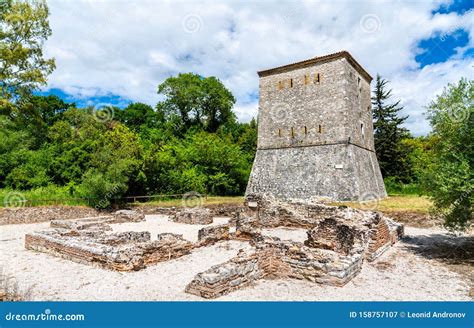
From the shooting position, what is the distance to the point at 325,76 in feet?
78.4

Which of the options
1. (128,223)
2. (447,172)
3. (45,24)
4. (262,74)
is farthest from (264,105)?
(447,172)

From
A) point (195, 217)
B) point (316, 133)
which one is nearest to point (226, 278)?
point (195, 217)

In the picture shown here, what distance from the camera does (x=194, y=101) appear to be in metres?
44.2

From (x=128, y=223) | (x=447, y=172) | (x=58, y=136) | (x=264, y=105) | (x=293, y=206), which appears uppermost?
(x=264, y=105)

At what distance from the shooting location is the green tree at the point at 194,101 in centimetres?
4391

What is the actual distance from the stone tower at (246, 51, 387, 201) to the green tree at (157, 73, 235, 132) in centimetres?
1850

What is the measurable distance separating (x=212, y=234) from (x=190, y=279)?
448cm

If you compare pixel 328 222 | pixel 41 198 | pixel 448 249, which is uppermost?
pixel 41 198

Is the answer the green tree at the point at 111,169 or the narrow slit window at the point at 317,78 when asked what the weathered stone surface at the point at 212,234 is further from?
the narrow slit window at the point at 317,78

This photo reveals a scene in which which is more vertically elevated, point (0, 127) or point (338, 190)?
point (0, 127)

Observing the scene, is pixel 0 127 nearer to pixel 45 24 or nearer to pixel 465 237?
pixel 45 24

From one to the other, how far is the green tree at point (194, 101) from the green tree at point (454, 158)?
120ft

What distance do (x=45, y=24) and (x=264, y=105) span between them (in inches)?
666

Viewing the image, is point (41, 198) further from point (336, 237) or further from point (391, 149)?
point (391, 149)
